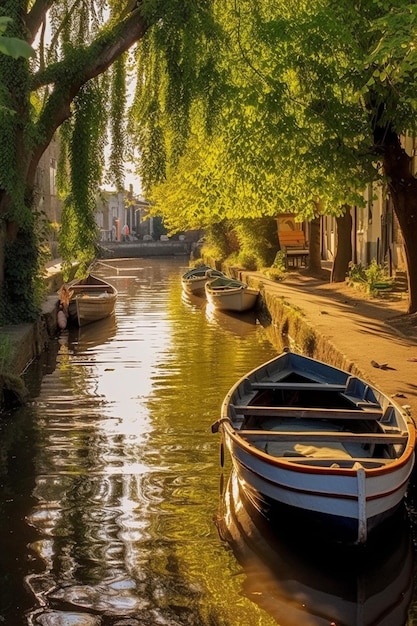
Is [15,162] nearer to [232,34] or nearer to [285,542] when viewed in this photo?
[232,34]

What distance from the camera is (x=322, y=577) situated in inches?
265

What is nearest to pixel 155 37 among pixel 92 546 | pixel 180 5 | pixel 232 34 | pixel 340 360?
pixel 180 5

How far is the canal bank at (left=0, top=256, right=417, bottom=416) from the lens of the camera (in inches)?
460

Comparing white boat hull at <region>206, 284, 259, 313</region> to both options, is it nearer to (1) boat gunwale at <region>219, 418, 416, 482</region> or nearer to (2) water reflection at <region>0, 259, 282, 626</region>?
(2) water reflection at <region>0, 259, 282, 626</region>

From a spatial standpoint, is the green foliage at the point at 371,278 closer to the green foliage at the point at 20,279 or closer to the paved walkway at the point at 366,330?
the paved walkway at the point at 366,330

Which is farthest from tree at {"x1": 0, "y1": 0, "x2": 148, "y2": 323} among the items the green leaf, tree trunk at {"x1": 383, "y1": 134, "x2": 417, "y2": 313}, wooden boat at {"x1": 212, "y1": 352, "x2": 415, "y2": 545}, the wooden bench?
the wooden bench

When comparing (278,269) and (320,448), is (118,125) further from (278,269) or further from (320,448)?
(278,269)

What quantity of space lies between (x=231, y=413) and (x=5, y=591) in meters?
3.24

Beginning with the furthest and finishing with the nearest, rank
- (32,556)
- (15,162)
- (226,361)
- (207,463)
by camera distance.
Result: (226,361)
(15,162)
(207,463)
(32,556)

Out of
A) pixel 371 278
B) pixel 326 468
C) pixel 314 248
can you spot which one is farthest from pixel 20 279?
pixel 314 248

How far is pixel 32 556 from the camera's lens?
7195 millimetres

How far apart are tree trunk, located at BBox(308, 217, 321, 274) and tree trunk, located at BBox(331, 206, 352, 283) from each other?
2.66m

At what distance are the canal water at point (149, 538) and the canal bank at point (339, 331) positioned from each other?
2.03m

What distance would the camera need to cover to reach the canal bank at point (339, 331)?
11672 millimetres
